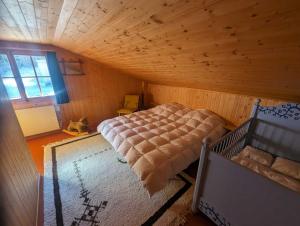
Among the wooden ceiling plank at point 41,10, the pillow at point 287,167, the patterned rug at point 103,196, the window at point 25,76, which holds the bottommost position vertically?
the patterned rug at point 103,196

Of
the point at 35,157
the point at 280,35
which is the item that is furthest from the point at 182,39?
the point at 35,157

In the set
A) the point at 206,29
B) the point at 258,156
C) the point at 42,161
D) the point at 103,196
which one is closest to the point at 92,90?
the point at 42,161

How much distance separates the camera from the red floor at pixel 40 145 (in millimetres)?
2452

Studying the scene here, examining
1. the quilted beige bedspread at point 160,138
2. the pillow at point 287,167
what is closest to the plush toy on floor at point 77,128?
the quilted beige bedspread at point 160,138

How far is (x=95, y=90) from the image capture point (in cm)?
395

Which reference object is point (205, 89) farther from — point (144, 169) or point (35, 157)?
point (35, 157)

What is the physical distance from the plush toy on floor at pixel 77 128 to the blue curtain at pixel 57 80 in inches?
23.6

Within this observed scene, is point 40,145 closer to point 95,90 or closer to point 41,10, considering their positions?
point 95,90

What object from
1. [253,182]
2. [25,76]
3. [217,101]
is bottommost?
[253,182]

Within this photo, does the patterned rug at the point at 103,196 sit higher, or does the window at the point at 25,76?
the window at the point at 25,76

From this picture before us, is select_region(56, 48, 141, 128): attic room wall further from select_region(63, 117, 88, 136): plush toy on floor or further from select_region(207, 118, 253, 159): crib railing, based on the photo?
select_region(207, 118, 253, 159): crib railing

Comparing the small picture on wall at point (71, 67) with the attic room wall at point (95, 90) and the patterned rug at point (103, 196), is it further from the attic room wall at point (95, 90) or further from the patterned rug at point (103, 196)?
the patterned rug at point (103, 196)

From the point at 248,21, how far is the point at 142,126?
6.62 feet

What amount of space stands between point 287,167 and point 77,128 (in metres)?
3.92
